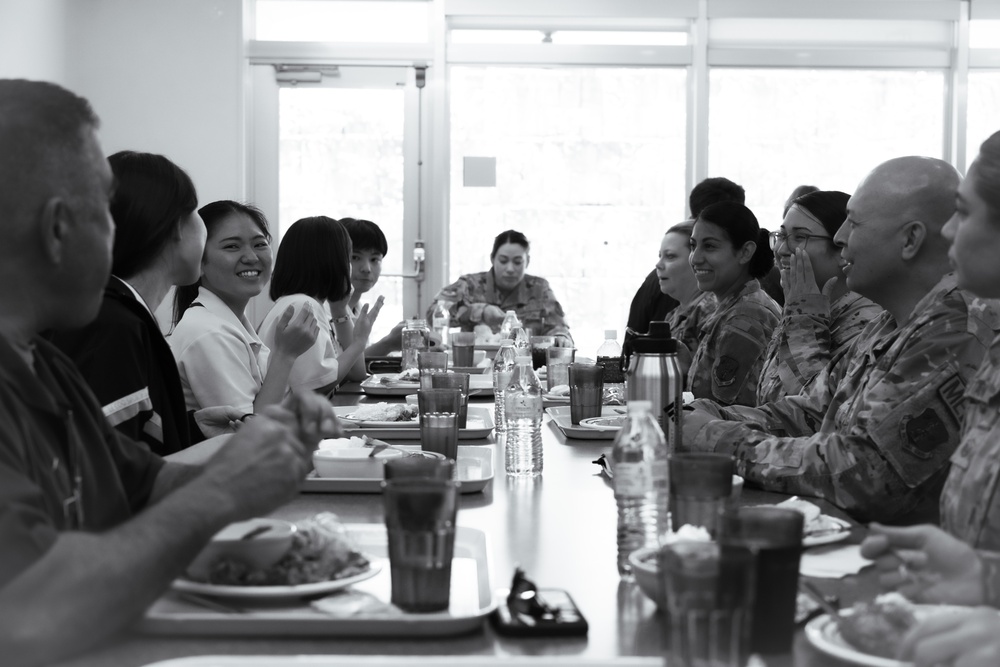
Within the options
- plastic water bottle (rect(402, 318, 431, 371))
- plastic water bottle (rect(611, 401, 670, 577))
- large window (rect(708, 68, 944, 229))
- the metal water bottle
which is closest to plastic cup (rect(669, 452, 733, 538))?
plastic water bottle (rect(611, 401, 670, 577))

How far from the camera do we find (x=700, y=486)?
1.24 meters

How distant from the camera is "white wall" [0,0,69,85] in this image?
5.42 m

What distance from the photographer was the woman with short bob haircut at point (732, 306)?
3.34 m

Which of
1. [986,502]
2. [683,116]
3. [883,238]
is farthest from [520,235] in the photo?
[986,502]

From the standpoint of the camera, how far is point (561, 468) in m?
2.06

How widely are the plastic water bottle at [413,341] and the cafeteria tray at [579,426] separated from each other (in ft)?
4.54

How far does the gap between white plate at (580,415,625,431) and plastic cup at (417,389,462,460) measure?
1.73ft

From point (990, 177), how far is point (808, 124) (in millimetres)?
5682

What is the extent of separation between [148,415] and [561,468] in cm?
77

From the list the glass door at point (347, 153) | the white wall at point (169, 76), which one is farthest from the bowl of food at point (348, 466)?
the glass door at point (347, 153)

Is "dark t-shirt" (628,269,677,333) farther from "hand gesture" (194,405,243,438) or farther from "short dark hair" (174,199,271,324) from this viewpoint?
"hand gesture" (194,405,243,438)

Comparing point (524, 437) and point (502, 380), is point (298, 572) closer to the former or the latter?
point (524, 437)

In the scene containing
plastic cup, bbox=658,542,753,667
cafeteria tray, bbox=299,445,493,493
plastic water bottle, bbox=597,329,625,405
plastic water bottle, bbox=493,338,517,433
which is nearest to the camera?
plastic cup, bbox=658,542,753,667

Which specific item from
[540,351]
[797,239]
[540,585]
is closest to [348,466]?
[540,585]
